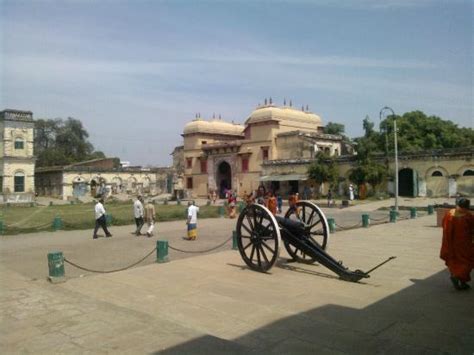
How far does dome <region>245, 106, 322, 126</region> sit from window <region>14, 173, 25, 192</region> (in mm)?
23062

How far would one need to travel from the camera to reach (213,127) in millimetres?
52188

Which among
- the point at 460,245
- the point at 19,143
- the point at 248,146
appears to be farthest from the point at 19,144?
the point at 460,245

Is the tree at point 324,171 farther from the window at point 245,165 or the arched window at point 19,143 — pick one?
the arched window at point 19,143

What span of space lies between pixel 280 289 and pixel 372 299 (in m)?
1.46

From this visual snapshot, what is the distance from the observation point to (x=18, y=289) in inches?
294

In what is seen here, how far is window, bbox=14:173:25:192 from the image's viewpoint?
140 ft

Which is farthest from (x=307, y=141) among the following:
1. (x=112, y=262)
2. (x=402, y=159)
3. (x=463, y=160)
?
(x=112, y=262)

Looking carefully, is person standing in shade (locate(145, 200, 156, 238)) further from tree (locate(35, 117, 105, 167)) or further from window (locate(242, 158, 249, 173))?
tree (locate(35, 117, 105, 167))

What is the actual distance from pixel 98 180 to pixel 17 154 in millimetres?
10418

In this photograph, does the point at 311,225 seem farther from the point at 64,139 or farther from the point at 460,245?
the point at 64,139

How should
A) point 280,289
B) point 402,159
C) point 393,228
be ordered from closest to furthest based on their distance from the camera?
point 280,289 < point 393,228 < point 402,159

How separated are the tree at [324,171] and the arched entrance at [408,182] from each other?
469cm

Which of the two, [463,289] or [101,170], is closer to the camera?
[463,289]

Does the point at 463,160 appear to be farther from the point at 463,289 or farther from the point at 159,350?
the point at 159,350
